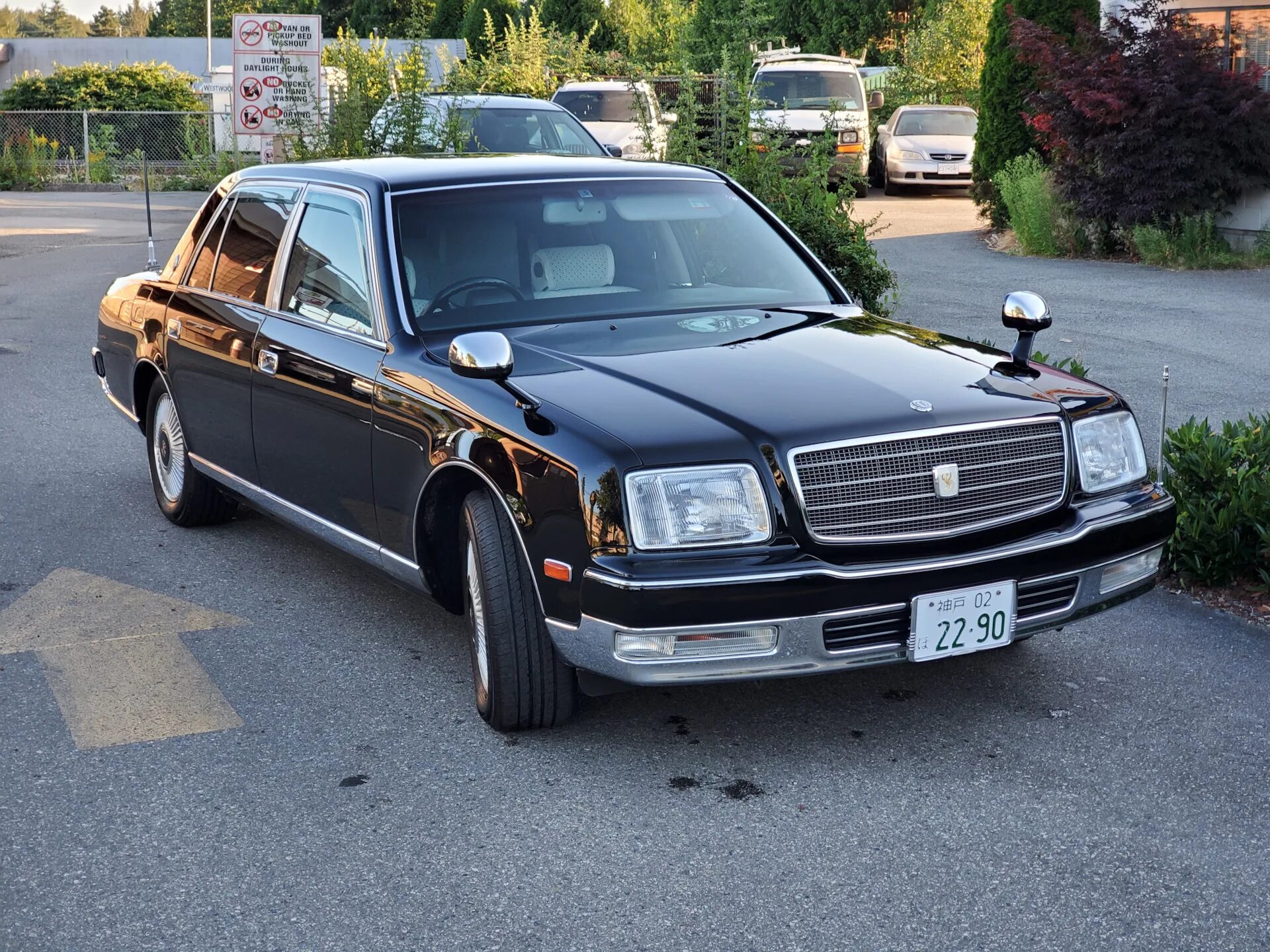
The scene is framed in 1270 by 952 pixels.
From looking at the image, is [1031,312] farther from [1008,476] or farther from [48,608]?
[48,608]

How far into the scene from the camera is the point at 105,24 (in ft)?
592

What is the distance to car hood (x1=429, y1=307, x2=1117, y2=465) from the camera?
13.6 feet

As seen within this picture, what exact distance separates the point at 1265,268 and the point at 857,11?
35570mm

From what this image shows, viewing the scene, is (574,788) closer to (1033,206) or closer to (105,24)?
(1033,206)

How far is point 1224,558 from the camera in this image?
5.88 meters

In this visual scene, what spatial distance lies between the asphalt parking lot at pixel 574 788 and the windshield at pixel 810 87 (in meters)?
19.9

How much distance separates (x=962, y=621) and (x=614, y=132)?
17.4 metres

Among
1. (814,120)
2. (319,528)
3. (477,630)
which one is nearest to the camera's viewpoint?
(477,630)

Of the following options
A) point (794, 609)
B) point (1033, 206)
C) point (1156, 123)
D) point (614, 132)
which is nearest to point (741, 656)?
Result: point (794, 609)

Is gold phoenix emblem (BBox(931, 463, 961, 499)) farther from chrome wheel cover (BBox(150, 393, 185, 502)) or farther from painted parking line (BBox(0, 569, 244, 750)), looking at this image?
chrome wheel cover (BBox(150, 393, 185, 502))

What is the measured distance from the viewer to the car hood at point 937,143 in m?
26.4

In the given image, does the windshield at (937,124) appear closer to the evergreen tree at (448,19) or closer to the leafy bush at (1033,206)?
the leafy bush at (1033,206)

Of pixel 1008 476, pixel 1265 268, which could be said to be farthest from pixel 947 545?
pixel 1265 268

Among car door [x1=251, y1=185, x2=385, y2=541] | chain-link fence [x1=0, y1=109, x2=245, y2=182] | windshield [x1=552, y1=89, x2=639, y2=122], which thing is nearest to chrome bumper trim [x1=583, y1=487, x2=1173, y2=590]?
car door [x1=251, y1=185, x2=385, y2=541]
